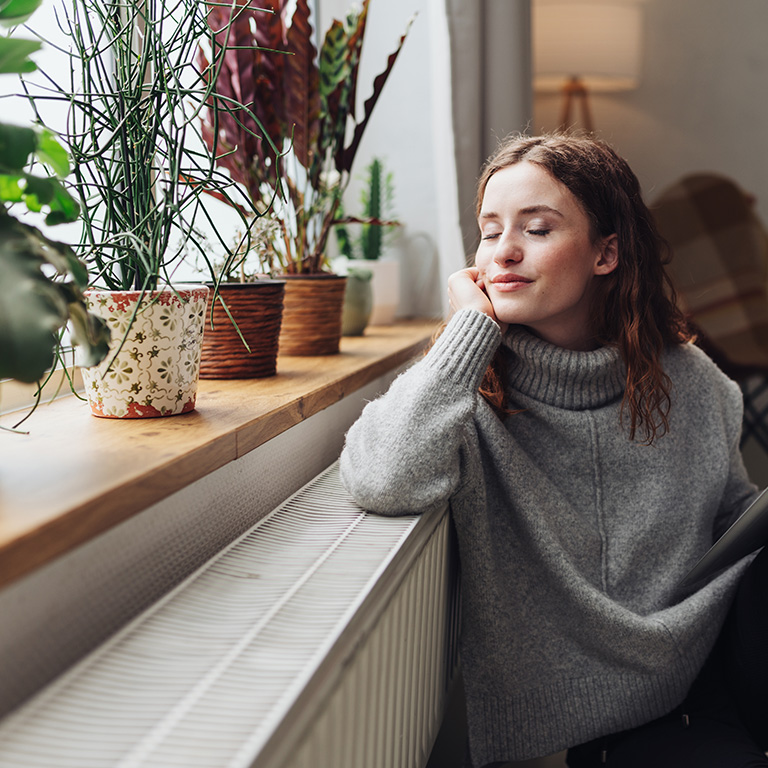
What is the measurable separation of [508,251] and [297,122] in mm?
480

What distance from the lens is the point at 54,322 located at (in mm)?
474

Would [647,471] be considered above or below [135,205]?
below

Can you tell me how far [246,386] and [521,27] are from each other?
3.81 ft

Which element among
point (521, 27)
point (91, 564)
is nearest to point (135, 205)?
point (91, 564)

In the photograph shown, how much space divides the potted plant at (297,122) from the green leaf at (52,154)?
0.61 metres

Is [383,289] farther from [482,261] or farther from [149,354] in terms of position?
[149,354]

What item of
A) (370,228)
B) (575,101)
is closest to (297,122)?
(370,228)

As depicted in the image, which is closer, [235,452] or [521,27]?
[235,452]

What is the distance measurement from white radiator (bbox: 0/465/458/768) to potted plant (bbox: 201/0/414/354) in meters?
0.50

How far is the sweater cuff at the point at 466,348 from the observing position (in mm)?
950

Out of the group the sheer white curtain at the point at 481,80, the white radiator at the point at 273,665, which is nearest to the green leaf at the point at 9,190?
the white radiator at the point at 273,665

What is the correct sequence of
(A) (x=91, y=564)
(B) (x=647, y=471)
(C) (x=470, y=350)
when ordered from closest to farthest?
(A) (x=91, y=564) < (C) (x=470, y=350) < (B) (x=647, y=471)

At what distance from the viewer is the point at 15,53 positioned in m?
0.49

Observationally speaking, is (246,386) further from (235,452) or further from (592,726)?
(592,726)
